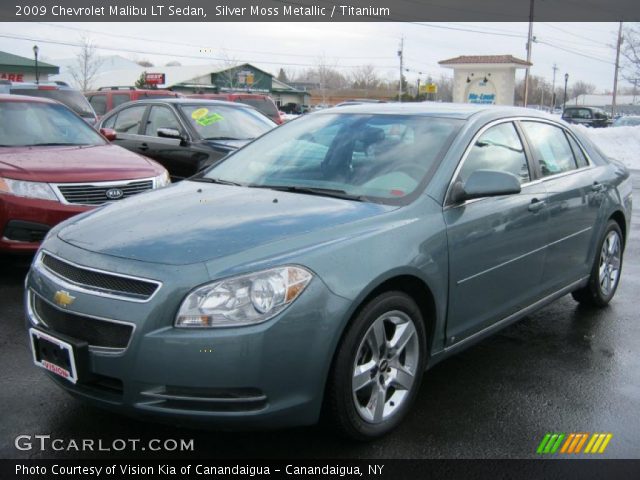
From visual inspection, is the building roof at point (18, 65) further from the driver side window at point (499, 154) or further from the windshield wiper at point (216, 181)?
the driver side window at point (499, 154)

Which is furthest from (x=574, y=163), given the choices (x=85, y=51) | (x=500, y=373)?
(x=85, y=51)

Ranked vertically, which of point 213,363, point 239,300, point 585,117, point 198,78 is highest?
point 198,78

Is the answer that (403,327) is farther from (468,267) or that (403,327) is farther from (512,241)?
(512,241)

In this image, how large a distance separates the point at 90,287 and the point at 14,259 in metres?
3.75

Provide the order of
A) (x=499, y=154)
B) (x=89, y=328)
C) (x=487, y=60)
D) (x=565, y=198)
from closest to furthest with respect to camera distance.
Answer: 1. (x=89, y=328)
2. (x=499, y=154)
3. (x=565, y=198)
4. (x=487, y=60)

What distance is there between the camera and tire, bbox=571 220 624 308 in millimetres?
5043

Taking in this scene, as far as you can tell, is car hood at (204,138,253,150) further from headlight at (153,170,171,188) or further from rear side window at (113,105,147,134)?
headlight at (153,170,171,188)

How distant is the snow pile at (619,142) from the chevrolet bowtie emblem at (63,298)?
903 inches

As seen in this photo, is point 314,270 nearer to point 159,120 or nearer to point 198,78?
point 159,120

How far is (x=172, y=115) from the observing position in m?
8.84

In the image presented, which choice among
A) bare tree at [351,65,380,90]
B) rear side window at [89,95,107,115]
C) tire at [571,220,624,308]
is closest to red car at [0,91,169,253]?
tire at [571,220,624,308]

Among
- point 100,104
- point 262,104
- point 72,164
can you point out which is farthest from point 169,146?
point 100,104
